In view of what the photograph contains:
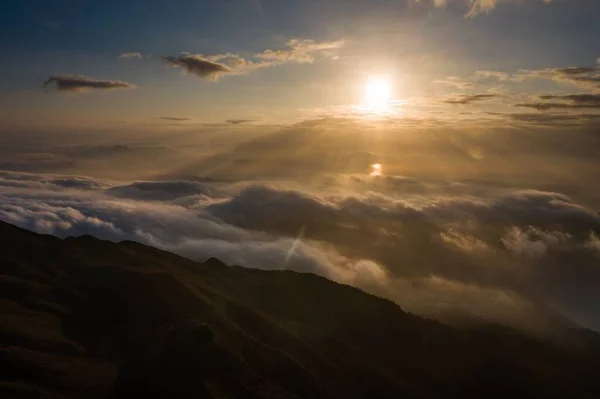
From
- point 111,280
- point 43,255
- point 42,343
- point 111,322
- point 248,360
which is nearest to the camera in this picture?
point 42,343

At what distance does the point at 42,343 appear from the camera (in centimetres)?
12094

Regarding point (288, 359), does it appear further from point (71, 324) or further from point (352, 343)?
point (71, 324)

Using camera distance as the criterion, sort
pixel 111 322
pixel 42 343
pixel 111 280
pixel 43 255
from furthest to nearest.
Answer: pixel 43 255, pixel 111 280, pixel 111 322, pixel 42 343

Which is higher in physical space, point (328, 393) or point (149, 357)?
point (149, 357)

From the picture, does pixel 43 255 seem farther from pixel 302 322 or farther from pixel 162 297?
pixel 302 322

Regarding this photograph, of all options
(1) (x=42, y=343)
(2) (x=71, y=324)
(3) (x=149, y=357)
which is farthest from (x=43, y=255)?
(3) (x=149, y=357)

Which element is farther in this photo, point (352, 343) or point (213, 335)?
point (352, 343)

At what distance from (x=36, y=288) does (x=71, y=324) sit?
69.6 feet

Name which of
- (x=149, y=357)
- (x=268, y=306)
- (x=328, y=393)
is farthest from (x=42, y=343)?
(x=268, y=306)

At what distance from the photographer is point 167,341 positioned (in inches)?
5059

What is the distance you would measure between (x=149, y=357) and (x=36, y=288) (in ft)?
169

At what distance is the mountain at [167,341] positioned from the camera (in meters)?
116

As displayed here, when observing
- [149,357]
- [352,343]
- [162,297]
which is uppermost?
[162,297]

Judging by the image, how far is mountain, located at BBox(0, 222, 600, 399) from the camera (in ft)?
379
